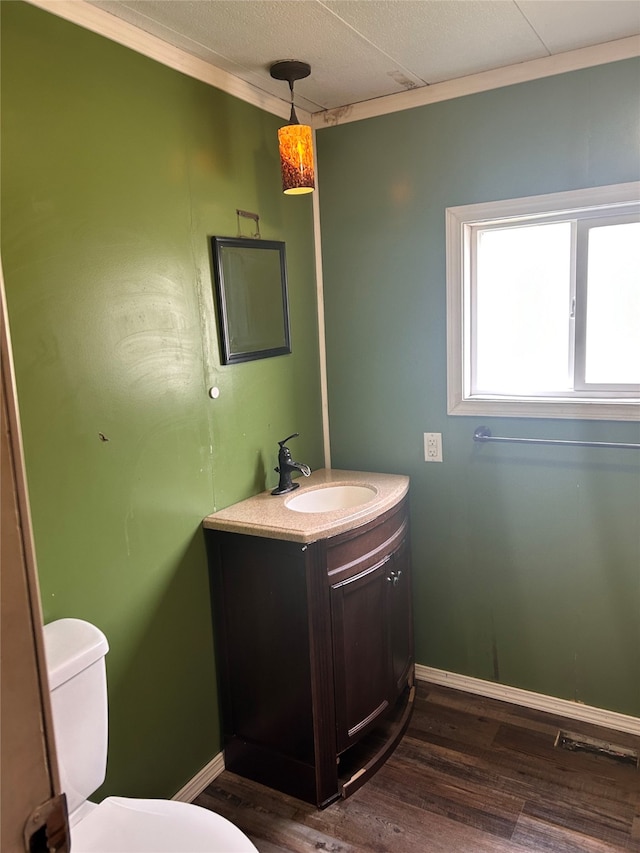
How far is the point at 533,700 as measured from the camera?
2.48m

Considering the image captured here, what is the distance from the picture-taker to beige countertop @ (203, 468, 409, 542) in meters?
1.96

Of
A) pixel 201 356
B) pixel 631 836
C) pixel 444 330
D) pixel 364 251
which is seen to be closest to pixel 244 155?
pixel 364 251

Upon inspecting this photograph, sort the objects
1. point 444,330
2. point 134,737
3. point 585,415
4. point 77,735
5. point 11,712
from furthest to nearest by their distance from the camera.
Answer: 1. point 444,330
2. point 585,415
3. point 134,737
4. point 77,735
5. point 11,712

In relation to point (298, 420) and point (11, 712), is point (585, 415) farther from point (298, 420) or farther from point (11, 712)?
point (11, 712)

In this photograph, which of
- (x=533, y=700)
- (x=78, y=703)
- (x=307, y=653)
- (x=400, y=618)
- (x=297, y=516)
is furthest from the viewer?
(x=533, y=700)

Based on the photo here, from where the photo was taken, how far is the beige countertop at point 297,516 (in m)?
1.96

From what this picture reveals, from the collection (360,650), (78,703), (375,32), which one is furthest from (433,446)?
(78,703)

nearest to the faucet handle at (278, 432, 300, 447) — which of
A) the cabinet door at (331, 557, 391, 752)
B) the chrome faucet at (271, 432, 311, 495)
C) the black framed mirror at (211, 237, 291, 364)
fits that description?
the chrome faucet at (271, 432, 311, 495)

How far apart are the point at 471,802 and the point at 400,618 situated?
63 cm

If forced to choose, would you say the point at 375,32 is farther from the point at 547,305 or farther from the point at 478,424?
the point at 478,424

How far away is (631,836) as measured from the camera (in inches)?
73.2

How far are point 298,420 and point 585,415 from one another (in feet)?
3.64

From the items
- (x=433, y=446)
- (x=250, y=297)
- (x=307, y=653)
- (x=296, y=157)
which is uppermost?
(x=296, y=157)

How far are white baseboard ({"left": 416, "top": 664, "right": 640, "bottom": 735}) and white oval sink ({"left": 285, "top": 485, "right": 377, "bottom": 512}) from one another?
85 cm
